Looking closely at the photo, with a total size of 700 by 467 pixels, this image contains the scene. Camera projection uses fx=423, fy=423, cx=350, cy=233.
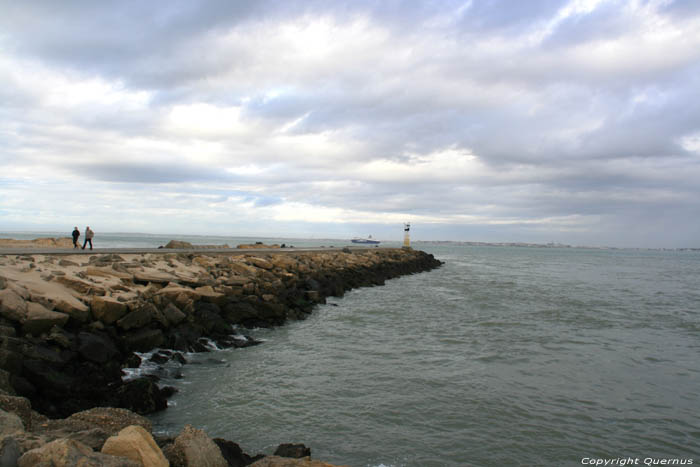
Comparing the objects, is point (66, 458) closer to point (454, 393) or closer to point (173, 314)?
point (454, 393)

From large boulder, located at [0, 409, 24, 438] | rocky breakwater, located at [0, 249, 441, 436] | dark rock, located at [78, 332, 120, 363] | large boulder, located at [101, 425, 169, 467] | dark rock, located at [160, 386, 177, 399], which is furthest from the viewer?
dark rock, located at [78, 332, 120, 363]

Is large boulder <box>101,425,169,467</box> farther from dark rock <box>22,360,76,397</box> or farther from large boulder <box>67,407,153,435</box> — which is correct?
dark rock <box>22,360,76,397</box>

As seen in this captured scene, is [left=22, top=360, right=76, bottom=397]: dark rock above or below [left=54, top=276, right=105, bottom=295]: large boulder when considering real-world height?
below

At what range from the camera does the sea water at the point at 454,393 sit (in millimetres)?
5176

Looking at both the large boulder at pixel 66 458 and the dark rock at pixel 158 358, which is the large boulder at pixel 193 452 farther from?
the dark rock at pixel 158 358

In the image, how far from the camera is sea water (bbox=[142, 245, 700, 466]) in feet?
17.0

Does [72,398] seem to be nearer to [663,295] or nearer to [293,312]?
[293,312]

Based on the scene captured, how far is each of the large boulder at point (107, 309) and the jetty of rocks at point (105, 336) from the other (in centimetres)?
2

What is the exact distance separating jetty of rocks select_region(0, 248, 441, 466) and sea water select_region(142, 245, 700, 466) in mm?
886

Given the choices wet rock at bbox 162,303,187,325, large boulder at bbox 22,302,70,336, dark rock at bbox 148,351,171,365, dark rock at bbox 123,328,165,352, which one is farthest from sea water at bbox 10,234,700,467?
large boulder at bbox 22,302,70,336

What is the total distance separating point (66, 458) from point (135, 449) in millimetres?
437

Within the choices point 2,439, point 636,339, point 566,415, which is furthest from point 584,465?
point 636,339

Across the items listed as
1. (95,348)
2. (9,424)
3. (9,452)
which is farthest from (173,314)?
(9,452)

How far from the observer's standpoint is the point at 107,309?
8.02 metres
